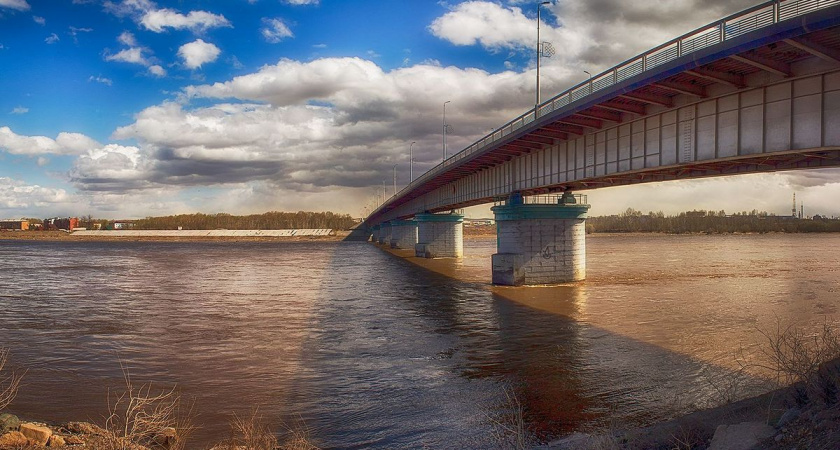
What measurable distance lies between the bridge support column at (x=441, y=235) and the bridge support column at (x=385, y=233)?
5156 cm

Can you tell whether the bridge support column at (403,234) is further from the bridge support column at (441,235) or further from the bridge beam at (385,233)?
the bridge support column at (441,235)

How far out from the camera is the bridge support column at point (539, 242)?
127 feet

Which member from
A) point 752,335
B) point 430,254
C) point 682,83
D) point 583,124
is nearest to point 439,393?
point 752,335

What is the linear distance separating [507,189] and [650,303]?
15.3m

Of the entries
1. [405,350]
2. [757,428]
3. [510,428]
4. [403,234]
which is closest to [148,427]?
[510,428]

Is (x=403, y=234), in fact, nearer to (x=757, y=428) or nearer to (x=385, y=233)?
(x=385, y=233)

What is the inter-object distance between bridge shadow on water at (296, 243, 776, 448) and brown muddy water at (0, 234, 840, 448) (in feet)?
0.22

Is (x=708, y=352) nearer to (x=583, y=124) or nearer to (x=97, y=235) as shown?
(x=583, y=124)

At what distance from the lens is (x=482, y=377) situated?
15.6 m

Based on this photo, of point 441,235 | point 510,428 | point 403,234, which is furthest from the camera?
point 403,234

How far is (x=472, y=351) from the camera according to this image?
19.1 m

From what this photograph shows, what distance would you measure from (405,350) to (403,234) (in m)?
88.7

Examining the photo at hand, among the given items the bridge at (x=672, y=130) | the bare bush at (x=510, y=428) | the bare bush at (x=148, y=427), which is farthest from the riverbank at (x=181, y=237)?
the bare bush at (x=510, y=428)

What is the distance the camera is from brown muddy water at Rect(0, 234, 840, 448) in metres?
12.4
